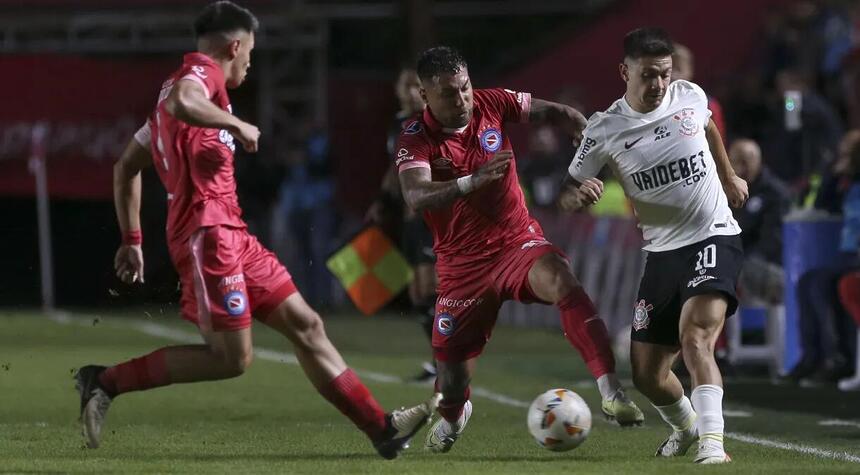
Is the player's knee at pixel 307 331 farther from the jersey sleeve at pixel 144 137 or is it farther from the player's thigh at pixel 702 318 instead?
the player's thigh at pixel 702 318

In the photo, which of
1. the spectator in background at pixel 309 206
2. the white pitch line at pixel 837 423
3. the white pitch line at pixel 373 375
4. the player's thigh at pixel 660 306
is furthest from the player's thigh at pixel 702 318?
the spectator in background at pixel 309 206

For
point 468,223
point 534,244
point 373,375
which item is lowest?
point 373,375

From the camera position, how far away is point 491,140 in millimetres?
8992

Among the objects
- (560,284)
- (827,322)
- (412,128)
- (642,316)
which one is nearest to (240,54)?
(412,128)

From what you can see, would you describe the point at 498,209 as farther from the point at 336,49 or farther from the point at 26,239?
the point at 336,49

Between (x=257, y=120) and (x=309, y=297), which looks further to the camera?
(x=257, y=120)

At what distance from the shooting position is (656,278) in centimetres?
868

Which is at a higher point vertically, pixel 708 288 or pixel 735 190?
pixel 735 190

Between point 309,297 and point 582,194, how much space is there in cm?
1484

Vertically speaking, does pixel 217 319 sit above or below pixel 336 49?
below

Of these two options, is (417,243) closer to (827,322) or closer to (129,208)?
→ (827,322)

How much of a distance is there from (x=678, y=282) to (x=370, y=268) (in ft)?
20.4

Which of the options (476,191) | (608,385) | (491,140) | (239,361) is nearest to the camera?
(608,385)

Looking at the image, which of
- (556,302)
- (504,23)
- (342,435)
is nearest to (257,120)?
(504,23)
